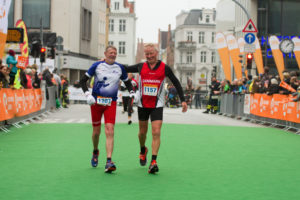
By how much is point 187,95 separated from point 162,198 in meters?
38.6

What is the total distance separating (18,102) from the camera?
18.0 metres

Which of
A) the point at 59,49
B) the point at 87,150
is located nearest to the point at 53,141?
the point at 87,150

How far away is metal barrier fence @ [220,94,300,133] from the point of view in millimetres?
19133

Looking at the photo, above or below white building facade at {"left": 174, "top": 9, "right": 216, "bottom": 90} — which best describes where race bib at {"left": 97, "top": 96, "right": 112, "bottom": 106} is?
below

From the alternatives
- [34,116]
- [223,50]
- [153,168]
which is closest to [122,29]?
[223,50]

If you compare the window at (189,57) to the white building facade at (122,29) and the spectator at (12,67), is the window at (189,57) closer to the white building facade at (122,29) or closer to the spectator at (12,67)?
the white building facade at (122,29)

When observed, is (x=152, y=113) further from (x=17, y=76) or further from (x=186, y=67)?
(x=186, y=67)

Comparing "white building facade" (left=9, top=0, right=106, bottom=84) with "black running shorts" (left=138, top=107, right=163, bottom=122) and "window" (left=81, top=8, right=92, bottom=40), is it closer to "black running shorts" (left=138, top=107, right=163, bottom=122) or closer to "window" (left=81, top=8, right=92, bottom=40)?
"window" (left=81, top=8, right=92, bottom=40)

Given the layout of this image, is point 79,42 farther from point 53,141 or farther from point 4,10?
point 53,141

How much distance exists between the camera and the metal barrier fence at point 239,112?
753 inches

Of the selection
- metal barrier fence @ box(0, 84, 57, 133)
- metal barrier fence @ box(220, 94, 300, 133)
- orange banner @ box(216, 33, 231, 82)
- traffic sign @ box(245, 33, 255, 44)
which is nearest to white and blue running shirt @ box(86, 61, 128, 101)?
metal barrier fence @ box(0, 84, 57, 133)

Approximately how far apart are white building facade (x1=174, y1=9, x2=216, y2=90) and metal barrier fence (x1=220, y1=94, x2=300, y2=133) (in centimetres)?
8329

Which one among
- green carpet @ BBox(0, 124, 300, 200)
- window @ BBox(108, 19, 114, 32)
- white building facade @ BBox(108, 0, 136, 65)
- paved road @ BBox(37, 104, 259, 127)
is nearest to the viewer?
green carpet @ BBox(0, 124, 300, 200)

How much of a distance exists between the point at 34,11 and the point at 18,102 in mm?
39785
